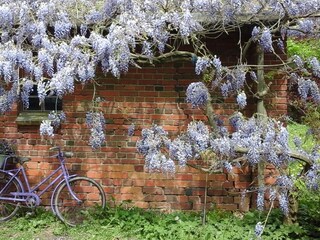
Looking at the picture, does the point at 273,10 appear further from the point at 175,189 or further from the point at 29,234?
the point at 29,234

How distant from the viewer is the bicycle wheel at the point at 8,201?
6.61 metres

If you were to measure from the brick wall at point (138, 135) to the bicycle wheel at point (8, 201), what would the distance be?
0.65 meters

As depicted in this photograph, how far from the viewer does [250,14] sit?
→ 5.72 m

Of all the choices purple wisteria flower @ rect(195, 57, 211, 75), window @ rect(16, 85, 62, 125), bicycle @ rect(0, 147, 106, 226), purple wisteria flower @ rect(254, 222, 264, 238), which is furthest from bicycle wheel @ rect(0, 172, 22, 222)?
purple wisteria flower @ rect(254, 222, 264, 238)

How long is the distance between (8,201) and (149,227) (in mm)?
2117

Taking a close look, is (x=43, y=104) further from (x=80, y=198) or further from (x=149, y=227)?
(x=149, y=227)

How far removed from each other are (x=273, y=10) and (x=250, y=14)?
28 centimetres

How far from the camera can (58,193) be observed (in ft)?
21.3

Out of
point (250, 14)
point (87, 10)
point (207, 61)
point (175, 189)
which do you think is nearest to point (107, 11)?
point (87, 10)

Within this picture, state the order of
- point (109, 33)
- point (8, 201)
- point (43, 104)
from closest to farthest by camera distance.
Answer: point (109, 33)
point (8, 201)
point (43, 104)

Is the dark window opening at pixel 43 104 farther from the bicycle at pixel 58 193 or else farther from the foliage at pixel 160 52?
the foliage at pixel 160 52

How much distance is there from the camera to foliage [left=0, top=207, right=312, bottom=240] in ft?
19.3

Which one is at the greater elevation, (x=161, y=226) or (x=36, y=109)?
(x=36, y=109)

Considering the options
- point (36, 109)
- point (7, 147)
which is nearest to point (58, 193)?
point (7, 147)
